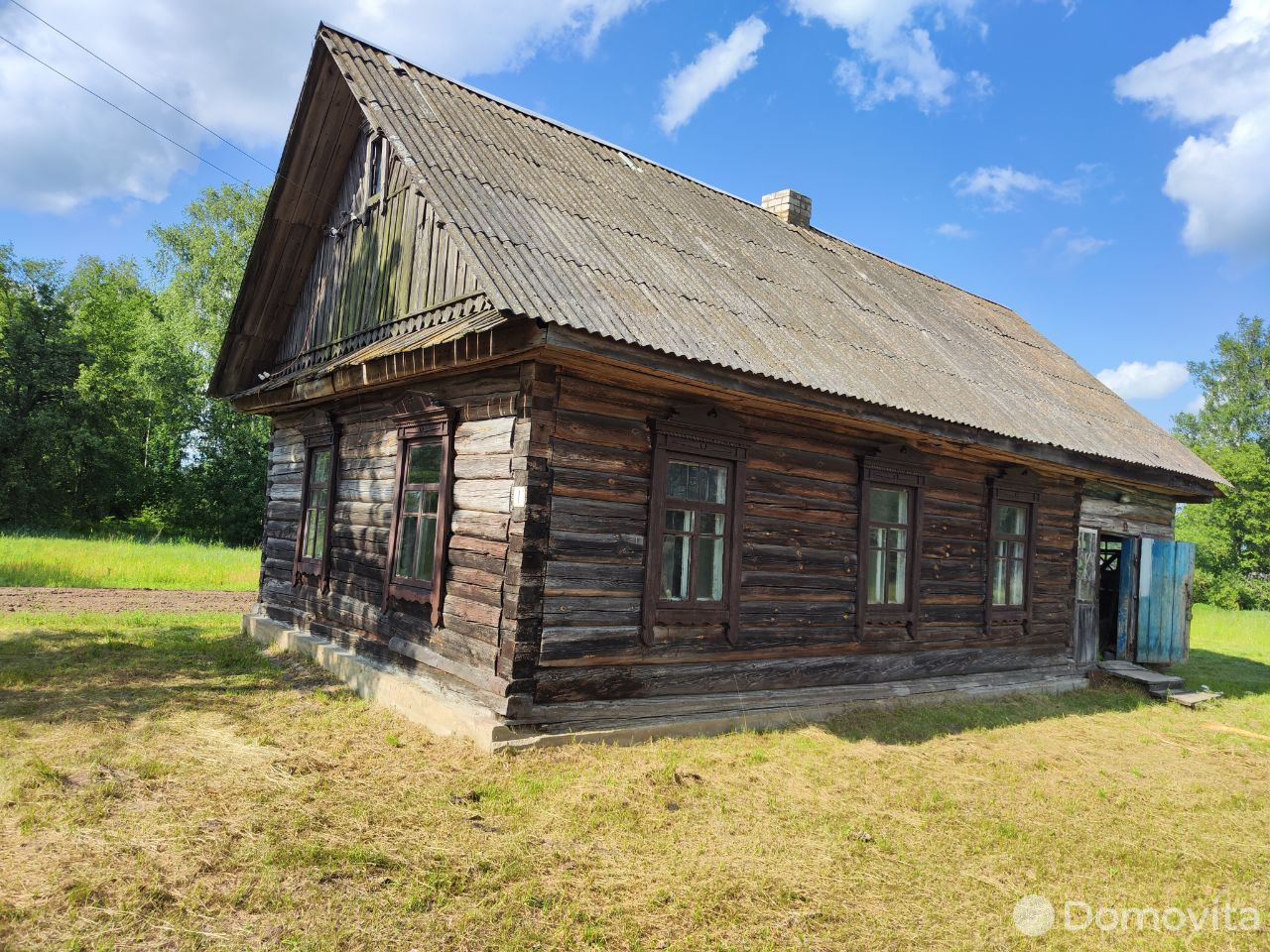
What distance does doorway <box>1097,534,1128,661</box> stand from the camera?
42.8ft

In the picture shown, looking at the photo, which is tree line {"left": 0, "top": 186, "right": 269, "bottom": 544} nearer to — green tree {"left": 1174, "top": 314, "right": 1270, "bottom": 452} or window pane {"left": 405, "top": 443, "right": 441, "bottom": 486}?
window pane {"left": 405, "top": 443, "right": 441, "bottom": 486}

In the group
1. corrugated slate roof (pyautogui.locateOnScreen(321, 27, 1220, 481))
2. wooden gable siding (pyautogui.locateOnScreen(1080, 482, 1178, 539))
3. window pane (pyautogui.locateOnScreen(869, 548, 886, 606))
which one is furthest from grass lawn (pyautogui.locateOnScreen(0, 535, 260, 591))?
wooden gable siding (pyautogui.locateOnScreen(1080, 482, 1178, 539))

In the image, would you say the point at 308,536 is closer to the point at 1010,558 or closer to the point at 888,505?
the point at 888,505

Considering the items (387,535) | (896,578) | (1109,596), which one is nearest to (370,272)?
(387,535)

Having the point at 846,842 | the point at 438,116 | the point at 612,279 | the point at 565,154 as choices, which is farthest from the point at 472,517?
the point at 565,154

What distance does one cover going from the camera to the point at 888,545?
Result: 8.94 metres

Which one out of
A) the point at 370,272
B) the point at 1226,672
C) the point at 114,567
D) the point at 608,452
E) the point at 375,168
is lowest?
the point at 1226,672

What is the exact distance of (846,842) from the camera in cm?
501

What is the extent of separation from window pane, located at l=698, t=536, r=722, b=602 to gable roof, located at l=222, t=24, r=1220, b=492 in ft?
5.17

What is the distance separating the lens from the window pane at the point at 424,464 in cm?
755

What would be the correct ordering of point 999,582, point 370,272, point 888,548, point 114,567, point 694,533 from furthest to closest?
point 114,567, point 999,582, point 888,548, point 370,272, point 694,533

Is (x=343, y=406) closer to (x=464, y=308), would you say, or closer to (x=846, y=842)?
(x=464, y=308)

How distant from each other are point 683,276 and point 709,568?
2916mm
